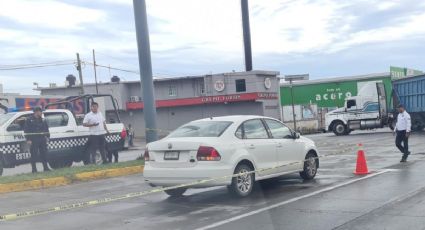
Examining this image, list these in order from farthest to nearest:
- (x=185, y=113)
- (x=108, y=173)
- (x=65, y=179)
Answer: (x=185, y=113) → (x=108, y=173) → (x=65, y=179)

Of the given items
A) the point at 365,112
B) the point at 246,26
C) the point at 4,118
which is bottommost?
the point at 365,112

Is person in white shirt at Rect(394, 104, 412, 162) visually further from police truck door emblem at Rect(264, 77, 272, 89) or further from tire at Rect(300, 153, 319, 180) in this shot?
police truck door emblem at Rect(264, 77, 272, 89)

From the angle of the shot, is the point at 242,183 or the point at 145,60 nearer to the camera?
the point at 242,183

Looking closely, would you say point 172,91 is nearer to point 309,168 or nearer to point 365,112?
point 365,112

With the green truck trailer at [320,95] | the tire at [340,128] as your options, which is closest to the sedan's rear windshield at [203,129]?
the tire at [340,128]

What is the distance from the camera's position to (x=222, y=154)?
9.12 metres

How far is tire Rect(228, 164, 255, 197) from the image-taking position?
934cm

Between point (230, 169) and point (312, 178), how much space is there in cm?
312

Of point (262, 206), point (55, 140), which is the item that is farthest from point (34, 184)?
point (262, 206)

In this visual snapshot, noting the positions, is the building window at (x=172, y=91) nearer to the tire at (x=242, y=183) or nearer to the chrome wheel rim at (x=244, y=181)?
the tire at (x=242, y=183)

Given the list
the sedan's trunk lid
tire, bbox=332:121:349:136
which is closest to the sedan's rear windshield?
the sedan's trunk lid

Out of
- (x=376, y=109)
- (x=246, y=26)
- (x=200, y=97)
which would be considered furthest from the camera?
(x=200, y=97)

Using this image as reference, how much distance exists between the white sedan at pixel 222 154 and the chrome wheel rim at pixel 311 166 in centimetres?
62

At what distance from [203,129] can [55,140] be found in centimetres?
676
